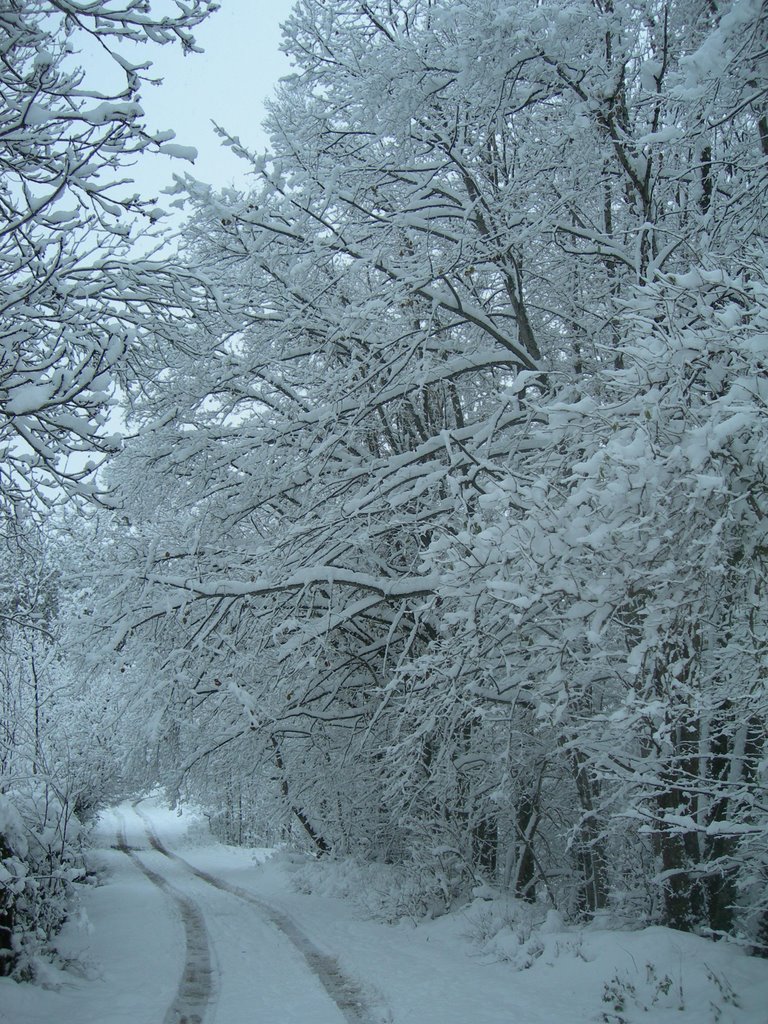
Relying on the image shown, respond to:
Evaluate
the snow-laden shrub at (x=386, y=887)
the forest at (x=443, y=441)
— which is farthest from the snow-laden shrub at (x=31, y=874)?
the snow-laden shrub at (x=386, y=887)

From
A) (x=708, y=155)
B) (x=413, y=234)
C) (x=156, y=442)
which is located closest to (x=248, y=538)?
(x=156, y=442)

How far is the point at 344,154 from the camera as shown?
7.84 m

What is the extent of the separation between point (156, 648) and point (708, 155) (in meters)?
7.85

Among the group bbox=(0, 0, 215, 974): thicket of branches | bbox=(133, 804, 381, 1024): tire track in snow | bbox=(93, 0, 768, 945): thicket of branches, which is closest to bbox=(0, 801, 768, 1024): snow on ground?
bbox=(133, 804, 381, 1024): tire track in snow

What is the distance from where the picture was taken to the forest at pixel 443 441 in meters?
4.34

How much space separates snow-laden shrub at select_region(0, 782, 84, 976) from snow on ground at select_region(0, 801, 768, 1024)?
31 centimetres

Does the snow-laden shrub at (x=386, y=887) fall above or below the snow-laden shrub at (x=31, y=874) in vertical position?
below

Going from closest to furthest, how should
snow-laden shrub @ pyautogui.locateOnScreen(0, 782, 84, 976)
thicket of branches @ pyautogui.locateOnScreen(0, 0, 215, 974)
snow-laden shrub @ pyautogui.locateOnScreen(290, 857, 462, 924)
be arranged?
thicket of branches @ pyautogui.locateOnScreen(0, 0, 215, 974)
snow-laden shrub @ pyautogui.locateOnScreen(0, 782, 84, 976)
snow-laden shrub @ pyautogui.locateOnScreen(290, 857, 462, 924)

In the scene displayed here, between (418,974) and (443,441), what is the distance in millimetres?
5103

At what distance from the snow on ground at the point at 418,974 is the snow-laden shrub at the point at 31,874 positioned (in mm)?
307

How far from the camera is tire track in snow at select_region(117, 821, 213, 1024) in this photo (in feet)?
19.6

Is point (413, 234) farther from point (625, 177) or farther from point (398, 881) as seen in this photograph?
point (398, 881)

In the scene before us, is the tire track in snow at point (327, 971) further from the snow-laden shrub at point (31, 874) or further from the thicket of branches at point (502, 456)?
the snow-laden shrub at point (31, 874)

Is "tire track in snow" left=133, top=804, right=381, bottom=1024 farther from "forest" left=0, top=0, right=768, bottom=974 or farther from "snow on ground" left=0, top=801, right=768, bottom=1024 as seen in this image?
"forest" left=0, top=0, right=768, bottom=974
